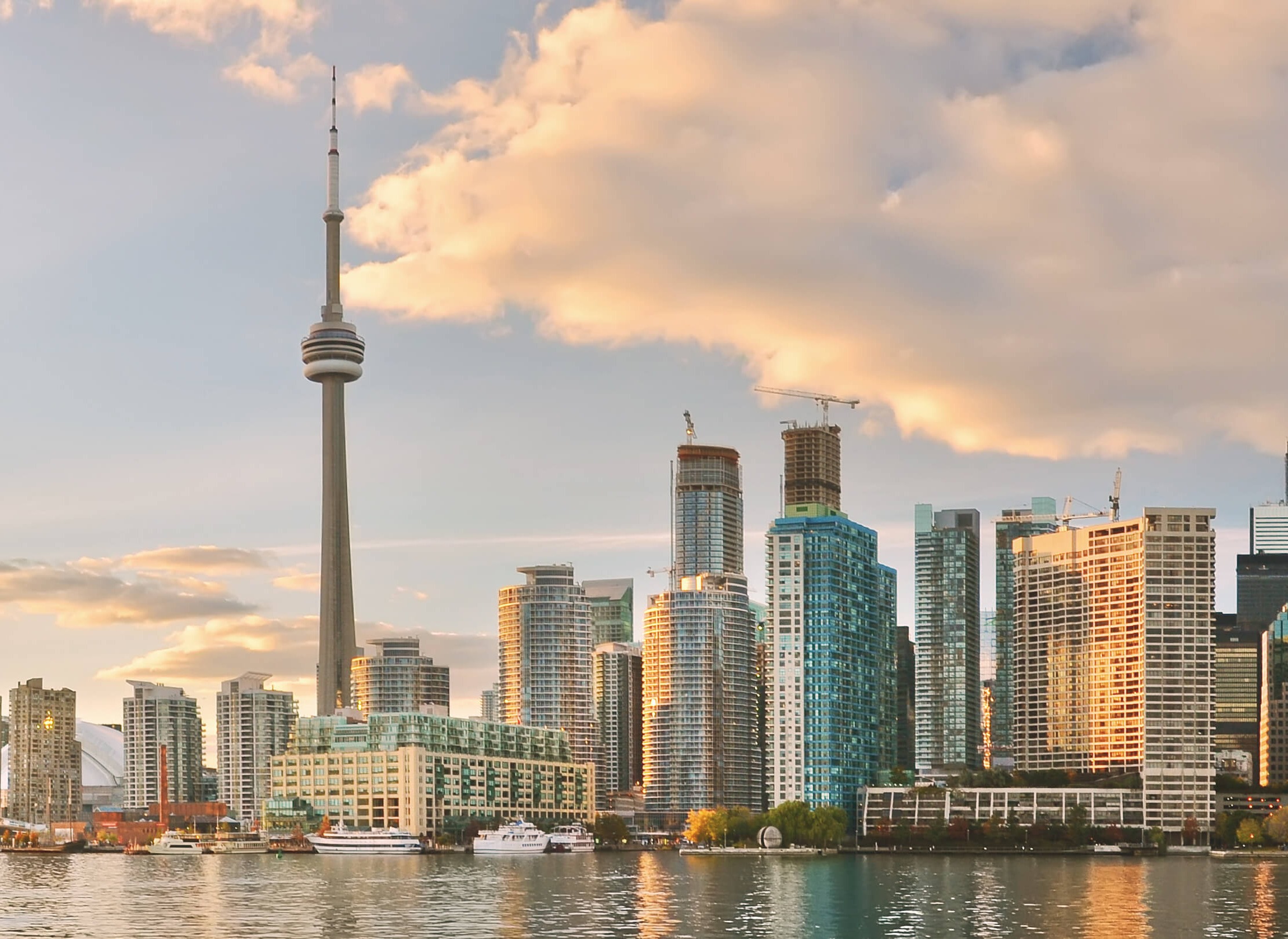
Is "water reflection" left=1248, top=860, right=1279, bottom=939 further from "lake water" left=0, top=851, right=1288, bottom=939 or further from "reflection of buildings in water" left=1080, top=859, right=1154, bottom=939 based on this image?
"reflection of buildings in water" left=1080, top=859, right=1154, bottom=939

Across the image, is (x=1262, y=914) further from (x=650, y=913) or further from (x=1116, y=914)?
(x=650, y=913)

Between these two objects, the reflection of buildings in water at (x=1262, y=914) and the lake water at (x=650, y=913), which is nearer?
the reflection of buildings in water at (x=1262, y=914)

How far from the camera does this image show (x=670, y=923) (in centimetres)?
14700

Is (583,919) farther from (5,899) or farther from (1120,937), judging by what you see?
(5,899)

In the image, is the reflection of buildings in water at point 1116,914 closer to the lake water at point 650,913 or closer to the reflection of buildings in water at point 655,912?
the lake water at point 650,913

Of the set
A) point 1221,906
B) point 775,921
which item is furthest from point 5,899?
point 1221,906

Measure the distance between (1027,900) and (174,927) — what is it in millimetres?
81168

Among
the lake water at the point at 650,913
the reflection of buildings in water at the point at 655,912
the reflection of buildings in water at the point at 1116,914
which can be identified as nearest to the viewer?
the reflection of buildings in water at the point at 1116,914

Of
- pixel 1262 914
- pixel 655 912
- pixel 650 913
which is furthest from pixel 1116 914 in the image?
pixel 650 913

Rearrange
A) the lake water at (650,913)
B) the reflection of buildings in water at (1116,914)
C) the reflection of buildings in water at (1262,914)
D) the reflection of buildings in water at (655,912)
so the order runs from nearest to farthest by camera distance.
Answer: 1. the reflection of buildings in water at (1116,914)
2. the reflection of buildings in water at (1262,914)
3. the reflection of buildings in water at (655,912)
4. the lake water at (650,913)

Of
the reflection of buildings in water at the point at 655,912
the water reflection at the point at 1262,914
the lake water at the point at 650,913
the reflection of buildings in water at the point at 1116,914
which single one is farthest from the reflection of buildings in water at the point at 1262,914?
the reflection of buildings in water at the point at 655,912

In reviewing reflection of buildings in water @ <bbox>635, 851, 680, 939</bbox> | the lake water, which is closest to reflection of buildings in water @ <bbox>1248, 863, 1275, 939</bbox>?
the lake water

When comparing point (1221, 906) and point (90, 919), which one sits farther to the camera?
point (1221, 906)

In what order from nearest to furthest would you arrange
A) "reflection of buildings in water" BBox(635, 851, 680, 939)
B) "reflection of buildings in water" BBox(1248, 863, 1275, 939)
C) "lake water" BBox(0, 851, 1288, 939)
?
"reflection of buildings in water" BBox(1248, 863, 1275, 939), "reflection of buildings in water" BBox(635, 851, 680, 939), "lake water" BBox(0, 851, 1288, 939)
